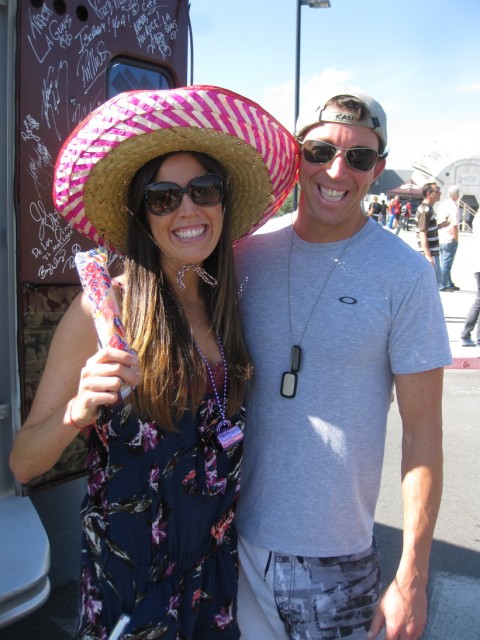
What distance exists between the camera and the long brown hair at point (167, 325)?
144 cm

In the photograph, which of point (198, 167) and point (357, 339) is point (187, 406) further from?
point (198, 167)

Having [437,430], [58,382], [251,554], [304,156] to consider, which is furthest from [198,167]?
[251,554]

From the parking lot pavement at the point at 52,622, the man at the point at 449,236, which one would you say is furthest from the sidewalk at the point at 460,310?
the parking lot pavement at the point at 52,622

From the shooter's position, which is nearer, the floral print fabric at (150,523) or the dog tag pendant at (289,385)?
the floral print fabric at (150,523)

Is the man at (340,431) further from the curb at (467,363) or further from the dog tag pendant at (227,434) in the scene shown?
the curb at (467,363)

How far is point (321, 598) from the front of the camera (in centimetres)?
158

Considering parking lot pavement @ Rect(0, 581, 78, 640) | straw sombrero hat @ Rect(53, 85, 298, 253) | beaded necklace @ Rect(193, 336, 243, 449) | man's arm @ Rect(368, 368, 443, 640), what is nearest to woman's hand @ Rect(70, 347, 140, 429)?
beaded necklace @ Rect(193, 336, 243, 449)

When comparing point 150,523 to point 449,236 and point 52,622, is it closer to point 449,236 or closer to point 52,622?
point 52,622

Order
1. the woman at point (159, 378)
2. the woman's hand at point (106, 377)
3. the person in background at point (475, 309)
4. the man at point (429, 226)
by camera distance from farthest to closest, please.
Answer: the man at point (429, 226)
the person in background at point (475, 309)
the woman at point (159, 378)
the woman's hand at point (106, 377)

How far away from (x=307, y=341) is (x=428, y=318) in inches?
12.9

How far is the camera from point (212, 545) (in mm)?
1571

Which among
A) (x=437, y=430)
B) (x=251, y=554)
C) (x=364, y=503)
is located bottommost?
(x=251, y=554)

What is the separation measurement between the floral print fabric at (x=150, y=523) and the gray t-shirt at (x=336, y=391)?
0.59 feet

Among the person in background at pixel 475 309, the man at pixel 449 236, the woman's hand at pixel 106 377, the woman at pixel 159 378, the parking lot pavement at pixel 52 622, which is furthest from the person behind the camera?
the man at pixel 449 236
